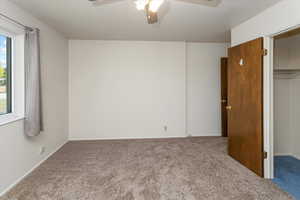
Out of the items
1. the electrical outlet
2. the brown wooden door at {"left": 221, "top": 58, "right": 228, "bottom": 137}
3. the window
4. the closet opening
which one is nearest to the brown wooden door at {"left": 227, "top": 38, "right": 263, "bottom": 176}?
the closet opening

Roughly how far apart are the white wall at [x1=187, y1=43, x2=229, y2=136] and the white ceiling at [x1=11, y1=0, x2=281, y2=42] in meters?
0.61

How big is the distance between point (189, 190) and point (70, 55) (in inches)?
154

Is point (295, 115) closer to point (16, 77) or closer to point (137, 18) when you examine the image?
point (137, 18)

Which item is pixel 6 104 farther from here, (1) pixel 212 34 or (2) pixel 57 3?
(1) pixel 212 34

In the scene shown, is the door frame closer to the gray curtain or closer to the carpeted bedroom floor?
the carpeted bedroom floor

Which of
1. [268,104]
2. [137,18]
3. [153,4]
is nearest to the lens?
[153,4]

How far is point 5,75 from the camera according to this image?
8.23 feet

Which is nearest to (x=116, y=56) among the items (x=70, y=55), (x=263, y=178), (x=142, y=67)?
(x=142, y=67)

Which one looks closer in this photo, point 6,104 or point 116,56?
point 6,104

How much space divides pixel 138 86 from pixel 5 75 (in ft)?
8.76

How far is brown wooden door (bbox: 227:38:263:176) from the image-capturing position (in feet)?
8.53

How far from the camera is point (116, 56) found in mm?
4480

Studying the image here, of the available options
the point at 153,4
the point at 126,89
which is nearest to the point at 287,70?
the point at 153,4

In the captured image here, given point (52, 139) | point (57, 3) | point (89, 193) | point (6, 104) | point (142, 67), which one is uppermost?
point (57, 3)
